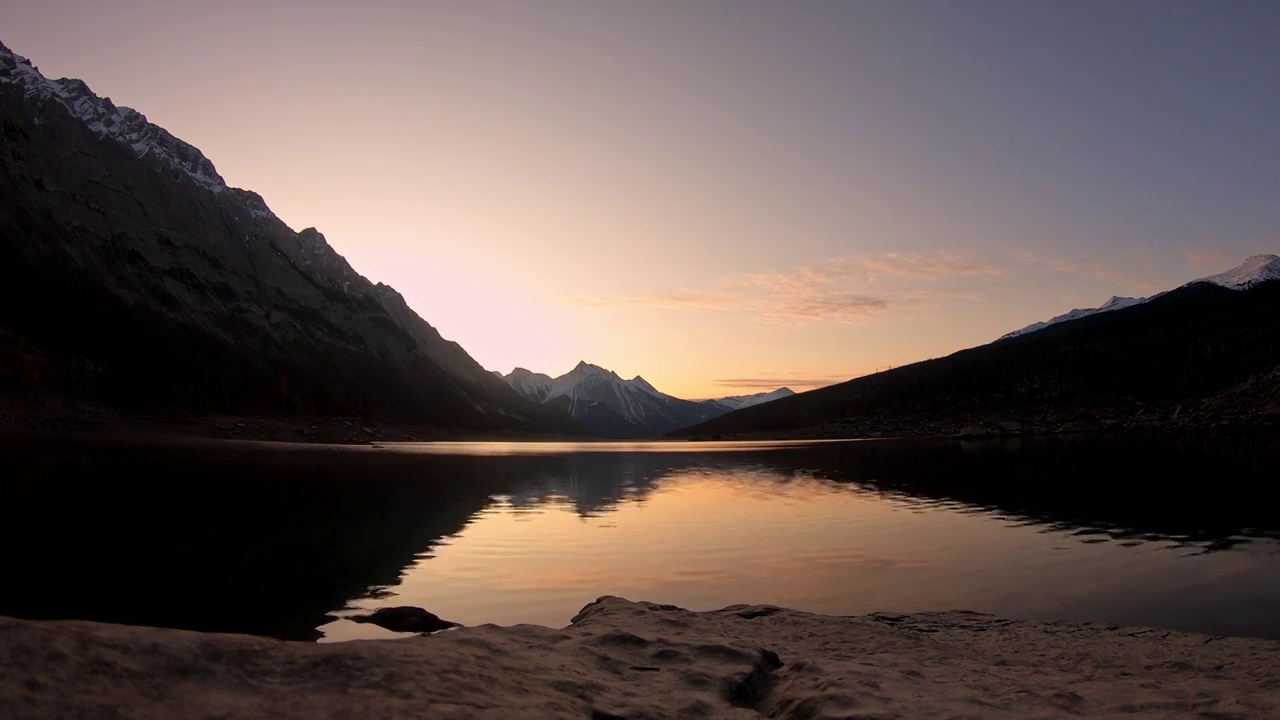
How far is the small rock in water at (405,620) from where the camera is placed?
17500mm

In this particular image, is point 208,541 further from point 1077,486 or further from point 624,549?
point 1077,486

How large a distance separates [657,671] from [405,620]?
361 inches

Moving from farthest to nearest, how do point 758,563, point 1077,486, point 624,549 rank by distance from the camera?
point 1077,486
point 624,549
point 758,563

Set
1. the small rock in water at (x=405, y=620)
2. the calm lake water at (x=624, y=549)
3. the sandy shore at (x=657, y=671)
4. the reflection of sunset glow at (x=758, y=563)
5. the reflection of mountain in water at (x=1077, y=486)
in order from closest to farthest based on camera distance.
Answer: the sandy shore at (x=657, y=671) → the small rock in water at (x=405, y=620) → the calm lake water at (x=624, y=549) → the reflection of sunset glow at (x=758, y=563) → the reflection of mountain in water at (x=1077, y=486)

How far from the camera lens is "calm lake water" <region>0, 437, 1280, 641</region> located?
19.6 metres

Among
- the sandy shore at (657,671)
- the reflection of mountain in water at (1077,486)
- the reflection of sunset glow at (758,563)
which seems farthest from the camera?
the reflection of mountain in water at (1077,486)

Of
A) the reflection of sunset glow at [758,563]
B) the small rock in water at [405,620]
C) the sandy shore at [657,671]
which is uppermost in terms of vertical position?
the sandy shore at [657,671]

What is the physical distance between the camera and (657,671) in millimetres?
11672

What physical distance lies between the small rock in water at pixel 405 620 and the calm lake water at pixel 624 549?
55cm

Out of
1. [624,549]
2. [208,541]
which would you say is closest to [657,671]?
[624,549]

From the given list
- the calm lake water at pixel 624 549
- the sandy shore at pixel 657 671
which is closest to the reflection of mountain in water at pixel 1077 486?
the calm lake water at pixel 624 549

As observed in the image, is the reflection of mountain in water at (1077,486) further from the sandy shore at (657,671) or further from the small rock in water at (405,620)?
the small rock in water at (405,620)

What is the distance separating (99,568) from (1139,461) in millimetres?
86641

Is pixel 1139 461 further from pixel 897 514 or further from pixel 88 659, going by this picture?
pixel 88 659
